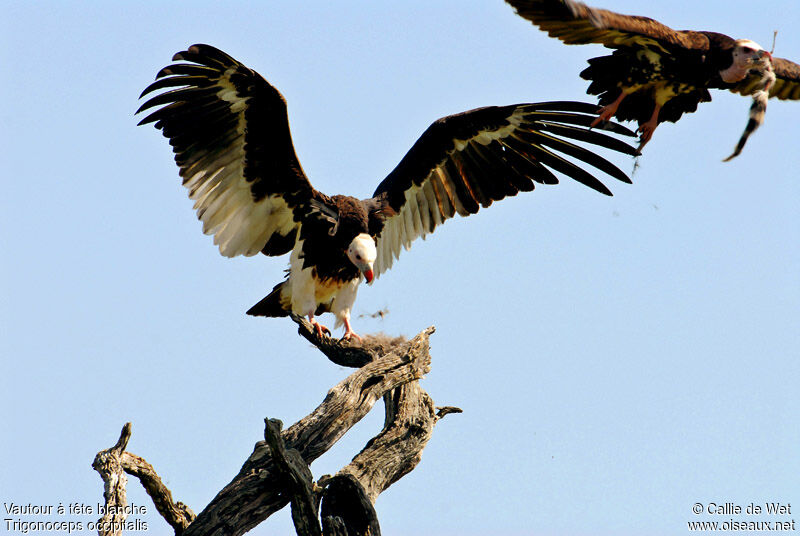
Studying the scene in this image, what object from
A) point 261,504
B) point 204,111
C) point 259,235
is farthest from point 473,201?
point 261,504

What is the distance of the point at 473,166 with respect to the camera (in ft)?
27.6

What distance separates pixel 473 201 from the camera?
8.48 m

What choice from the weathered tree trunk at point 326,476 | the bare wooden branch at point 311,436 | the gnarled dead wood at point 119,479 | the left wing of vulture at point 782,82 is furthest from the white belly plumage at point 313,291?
the left wing of vulture at point 782,82

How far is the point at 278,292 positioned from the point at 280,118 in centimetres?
150

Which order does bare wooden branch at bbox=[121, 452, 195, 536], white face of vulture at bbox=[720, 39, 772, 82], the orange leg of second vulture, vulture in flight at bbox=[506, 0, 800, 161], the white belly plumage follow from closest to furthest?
bare wooden branch at bbox=[121, 452, 195, 536] → vulture in flight at bbox=[506, 0, 800, 161] → white face of vulture at bbox=[720, 39, 772, 82] → the orange leg of second vulture → the white belly plumage

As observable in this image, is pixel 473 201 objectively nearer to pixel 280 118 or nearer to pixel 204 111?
pixel 280 118

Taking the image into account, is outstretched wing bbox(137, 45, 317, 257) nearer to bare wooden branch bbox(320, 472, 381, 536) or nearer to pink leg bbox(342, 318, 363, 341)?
pink leg bbox(342, 318, 363, 341)

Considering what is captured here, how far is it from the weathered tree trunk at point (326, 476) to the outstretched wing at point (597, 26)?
2.34 metres

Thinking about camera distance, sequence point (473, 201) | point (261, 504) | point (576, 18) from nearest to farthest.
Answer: point (261, 504), point (576, 18), point (473, 201)

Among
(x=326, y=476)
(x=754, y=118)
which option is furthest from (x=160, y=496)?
(x=754, y=118)

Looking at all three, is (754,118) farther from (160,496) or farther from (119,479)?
(119,479)

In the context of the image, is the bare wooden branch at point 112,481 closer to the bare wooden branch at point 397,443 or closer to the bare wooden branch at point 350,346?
the bare wooden branch at point 397,443

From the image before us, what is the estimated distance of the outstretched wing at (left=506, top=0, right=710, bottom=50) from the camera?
242 inches

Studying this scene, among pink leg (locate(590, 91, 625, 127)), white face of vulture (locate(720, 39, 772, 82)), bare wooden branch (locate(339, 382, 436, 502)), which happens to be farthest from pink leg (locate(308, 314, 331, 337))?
white face of vulture (locate(720, 39, 772, 82))
